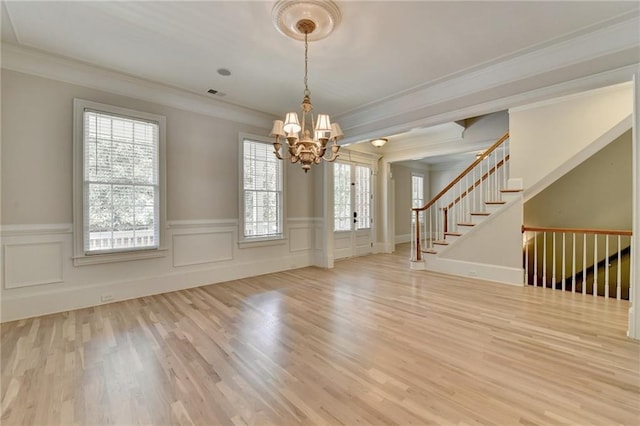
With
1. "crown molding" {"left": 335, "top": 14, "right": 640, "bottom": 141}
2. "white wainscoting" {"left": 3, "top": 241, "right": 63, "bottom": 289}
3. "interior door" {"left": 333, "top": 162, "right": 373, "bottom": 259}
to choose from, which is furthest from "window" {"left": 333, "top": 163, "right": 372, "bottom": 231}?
"white wainscoting" {"left": 3, "top": 241, "right": 63, "bottom": 289}

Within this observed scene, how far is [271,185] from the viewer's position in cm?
537

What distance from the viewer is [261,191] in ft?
17.1

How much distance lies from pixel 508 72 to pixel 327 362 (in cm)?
372

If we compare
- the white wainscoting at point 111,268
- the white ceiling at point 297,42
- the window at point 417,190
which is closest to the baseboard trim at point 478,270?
the white ceiling at point 297,42

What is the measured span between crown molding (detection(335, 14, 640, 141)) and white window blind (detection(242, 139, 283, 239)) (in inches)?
74.4

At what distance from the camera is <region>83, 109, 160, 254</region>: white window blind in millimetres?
3529

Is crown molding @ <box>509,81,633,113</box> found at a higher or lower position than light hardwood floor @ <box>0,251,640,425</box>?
higher

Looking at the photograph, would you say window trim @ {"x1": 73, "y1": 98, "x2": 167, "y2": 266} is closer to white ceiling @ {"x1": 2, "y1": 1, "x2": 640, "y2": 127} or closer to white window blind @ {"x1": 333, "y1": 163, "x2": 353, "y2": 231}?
white ceiling @ {"x1": 2, "y1": 1, "x2": 640, "y2": 127}

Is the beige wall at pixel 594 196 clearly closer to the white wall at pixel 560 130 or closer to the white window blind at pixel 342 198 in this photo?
the white wall at pixel 560 130

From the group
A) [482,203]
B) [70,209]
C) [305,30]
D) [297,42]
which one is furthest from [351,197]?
[70,209]

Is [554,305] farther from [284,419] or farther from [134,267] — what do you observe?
[134,267]

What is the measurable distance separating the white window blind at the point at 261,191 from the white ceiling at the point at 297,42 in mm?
1507


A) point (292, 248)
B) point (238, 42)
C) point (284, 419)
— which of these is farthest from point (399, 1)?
point (292, 248)

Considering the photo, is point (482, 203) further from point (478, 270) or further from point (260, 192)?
point (260, 192)
